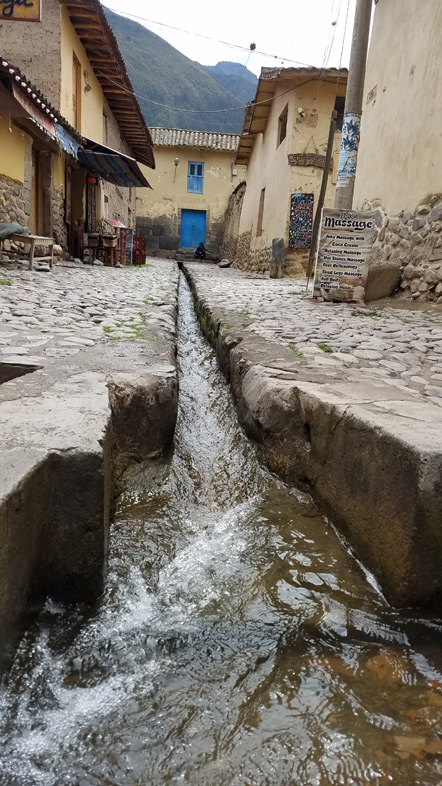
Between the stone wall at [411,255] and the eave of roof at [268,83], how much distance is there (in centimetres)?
621

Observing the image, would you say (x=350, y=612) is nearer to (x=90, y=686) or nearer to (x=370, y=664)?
(x=370, y=664)

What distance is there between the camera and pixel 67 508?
1408mm

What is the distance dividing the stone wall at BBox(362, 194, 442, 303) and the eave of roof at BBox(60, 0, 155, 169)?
27.9ft

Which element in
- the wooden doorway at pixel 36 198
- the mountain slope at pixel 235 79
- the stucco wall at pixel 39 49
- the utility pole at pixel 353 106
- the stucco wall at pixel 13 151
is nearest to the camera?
the utility pole at pixel 353 106

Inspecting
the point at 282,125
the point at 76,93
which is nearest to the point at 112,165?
the point at 76,93

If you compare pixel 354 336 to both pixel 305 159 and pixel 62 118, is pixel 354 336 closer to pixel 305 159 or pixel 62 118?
pixel 62 118

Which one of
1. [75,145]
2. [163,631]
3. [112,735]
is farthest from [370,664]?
[75,145]

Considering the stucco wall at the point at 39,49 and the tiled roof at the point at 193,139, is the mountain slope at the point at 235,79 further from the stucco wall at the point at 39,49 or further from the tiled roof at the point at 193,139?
the stucco wall at the point at 39,49

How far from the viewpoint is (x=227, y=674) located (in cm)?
127

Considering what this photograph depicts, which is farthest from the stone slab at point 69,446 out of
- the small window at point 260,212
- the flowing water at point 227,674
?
Answer: the small window at point 260,212

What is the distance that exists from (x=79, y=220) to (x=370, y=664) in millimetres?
13538

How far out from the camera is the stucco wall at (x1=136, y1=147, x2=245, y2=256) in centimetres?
2630

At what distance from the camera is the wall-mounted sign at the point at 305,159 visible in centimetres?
1240

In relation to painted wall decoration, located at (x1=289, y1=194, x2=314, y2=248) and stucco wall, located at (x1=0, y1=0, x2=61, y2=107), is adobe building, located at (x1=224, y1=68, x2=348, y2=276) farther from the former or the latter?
stucco wall, located at (x1=0, y1=0, x2=61, y2=107)
